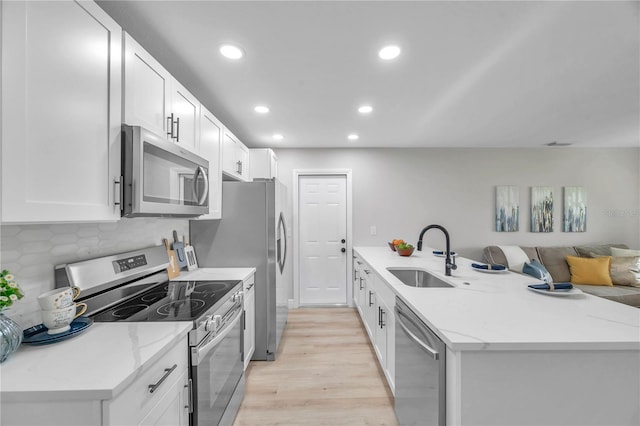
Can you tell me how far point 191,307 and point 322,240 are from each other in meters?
2.75

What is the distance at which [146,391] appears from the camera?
933 millimetres

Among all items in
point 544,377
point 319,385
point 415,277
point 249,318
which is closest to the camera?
point 544,377

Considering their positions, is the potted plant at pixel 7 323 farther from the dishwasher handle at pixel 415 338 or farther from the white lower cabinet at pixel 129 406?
the dishwasher handle at pixel 415 338

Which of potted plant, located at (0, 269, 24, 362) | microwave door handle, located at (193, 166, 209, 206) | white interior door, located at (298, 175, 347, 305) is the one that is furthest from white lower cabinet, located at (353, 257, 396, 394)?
potted plant, located at (0, 269, 24, 362)

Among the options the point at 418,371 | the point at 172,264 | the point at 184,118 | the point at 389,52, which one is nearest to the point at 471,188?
the point at 389,52

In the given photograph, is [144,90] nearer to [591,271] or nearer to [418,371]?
[418,371]

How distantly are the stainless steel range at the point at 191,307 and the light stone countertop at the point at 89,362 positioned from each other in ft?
0.44

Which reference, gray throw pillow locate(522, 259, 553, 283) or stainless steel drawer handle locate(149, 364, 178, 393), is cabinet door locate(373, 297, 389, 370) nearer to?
stainless steel drawer handle locate(149, 364, 178, 393)

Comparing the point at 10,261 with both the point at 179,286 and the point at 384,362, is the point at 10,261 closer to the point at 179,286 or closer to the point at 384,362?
the point at 179,286

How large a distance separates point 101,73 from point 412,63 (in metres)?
1.71

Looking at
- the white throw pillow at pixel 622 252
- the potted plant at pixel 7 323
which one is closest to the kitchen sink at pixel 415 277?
the potted plant at pixel 7 323

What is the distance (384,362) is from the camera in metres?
2.13

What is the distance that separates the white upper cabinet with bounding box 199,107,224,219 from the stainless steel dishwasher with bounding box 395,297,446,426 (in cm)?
162

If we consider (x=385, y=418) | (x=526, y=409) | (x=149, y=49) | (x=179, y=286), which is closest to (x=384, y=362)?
(x=385, y=418)
